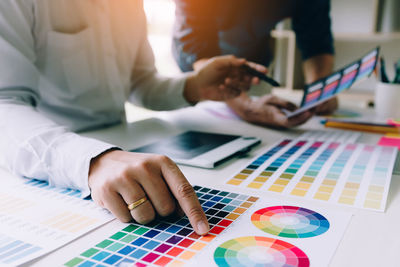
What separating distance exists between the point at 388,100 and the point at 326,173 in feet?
2.15

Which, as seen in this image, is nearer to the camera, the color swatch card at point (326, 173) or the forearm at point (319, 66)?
the color swatch card at point (326, 173)

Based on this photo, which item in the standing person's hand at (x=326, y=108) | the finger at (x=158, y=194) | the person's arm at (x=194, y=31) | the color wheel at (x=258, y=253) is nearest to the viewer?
the color wheel at (x=258, y=253)

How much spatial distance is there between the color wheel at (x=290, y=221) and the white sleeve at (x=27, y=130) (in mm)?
267

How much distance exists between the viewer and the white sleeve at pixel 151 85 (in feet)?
3.88

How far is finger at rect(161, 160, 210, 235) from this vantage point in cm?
46

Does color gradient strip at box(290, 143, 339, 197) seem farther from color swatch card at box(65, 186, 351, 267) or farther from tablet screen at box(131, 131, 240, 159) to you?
tablet screen at box(131, 131, 240, 159)

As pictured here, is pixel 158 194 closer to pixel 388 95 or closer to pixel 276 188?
pixel 276 188

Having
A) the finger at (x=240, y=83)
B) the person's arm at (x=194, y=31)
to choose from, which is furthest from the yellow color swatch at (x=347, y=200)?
the person's arm at (x=194, y=31)

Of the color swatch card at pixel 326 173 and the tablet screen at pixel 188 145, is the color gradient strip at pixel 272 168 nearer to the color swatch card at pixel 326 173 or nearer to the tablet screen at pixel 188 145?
the color swatch card at pixel 326 173

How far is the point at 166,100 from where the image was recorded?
120cm

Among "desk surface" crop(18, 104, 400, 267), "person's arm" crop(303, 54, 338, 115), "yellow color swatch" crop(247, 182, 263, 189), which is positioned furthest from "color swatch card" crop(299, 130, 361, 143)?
"person's arm" crop(303, 54, 338, 115)

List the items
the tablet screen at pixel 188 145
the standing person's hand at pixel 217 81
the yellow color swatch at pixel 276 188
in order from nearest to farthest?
the yellow color swatch at pixel 276 188, the tablet screen at pixel 188 145, the standing person's hand at pixel 217 81

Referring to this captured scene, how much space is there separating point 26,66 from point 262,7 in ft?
3.37

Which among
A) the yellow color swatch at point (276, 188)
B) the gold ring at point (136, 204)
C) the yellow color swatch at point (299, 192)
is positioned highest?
the gold ring at point (136, 204)
